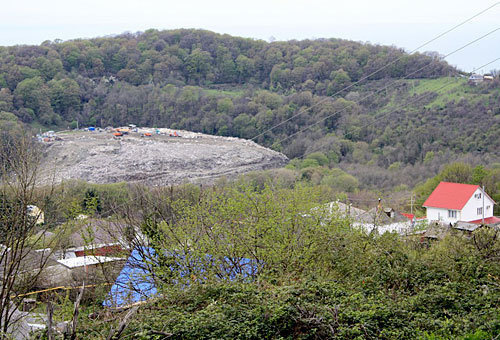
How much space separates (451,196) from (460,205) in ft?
2.30

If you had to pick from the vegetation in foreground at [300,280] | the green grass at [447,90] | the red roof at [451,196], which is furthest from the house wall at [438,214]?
the green grass at [447,90]

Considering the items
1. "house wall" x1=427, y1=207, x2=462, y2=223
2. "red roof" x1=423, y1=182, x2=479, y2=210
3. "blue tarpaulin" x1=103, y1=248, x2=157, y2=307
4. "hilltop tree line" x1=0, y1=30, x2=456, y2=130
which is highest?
"hilltop tree line" x1=0, y1=30, x2=456, y2=130

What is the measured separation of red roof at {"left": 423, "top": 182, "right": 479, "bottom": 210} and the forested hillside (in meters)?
11.2

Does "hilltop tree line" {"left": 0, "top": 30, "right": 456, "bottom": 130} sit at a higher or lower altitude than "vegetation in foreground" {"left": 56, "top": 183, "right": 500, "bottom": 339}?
higher

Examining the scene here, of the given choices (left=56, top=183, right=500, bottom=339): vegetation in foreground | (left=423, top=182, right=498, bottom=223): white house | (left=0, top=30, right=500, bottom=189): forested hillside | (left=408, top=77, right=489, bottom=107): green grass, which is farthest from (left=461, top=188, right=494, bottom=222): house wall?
(left=408, top=77, right=489, bottom=107): green grass

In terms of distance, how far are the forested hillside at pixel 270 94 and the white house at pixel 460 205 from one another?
11.4 m

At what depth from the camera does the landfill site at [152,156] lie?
131ft

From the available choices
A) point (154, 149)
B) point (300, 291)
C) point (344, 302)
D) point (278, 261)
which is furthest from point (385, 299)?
point (154, 149)

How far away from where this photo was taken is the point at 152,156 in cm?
4475

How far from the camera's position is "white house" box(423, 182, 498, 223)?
23625 mm

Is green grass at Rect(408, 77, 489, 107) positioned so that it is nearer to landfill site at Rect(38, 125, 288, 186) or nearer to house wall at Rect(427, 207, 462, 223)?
landfill site at Rect(38, 125, 288, 186)

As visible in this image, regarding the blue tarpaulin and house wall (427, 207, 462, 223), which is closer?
the blue tarpaulin

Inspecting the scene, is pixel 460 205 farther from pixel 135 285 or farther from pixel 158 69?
pixel 158 69

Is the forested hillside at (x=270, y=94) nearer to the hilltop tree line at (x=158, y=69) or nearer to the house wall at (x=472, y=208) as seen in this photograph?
the hilltop tree line at (x=158, y=69)
